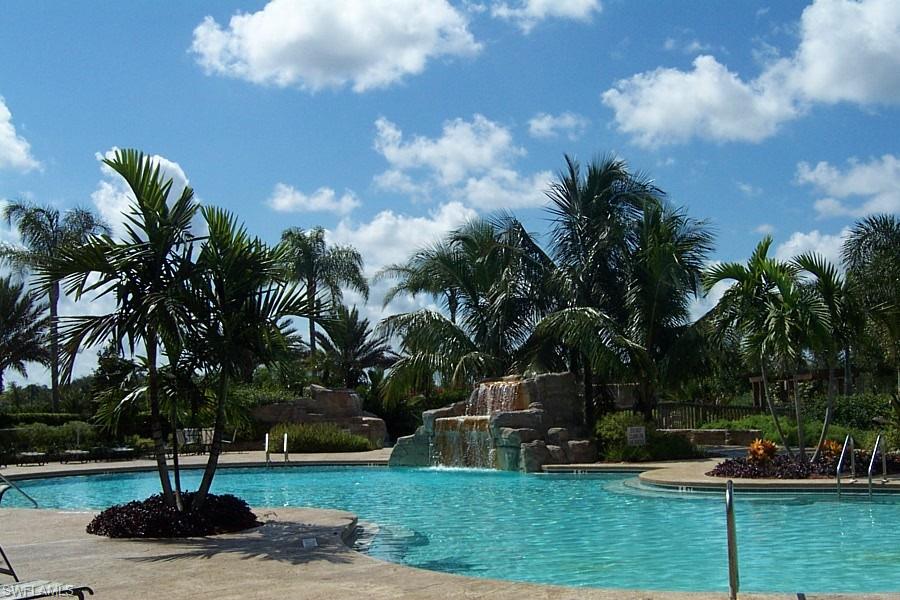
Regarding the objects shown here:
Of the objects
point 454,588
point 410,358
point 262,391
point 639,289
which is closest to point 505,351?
point 410,358

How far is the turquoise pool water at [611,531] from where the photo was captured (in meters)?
7.92

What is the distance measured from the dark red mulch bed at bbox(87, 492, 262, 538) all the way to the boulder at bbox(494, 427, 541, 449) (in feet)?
33.2

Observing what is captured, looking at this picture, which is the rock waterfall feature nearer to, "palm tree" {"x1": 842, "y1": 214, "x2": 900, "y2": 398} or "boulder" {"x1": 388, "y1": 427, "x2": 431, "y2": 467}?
"boulder" {"x1": 388, "y1": 427, "x2": 431, "y2": 467}

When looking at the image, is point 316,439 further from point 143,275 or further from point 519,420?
point 143,275

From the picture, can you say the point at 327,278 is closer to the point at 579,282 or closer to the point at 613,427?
the point at 579,282

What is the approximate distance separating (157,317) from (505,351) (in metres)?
15.7

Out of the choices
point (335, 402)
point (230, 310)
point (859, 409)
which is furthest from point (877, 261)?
point (230, 310)

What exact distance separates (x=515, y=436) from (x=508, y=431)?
0.76ft

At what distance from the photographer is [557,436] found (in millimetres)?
19594

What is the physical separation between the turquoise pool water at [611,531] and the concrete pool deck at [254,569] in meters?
1.17

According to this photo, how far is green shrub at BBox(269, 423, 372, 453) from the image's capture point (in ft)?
84.6

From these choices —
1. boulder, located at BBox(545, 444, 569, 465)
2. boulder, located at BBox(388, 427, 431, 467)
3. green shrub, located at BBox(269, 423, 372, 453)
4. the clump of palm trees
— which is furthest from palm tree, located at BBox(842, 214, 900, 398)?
green shrub, located at BBox(269, 423, 372, 453)

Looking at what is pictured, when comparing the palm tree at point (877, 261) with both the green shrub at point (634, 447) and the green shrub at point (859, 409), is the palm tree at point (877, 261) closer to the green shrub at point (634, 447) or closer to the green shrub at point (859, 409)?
the green shrub at point (859, 409)

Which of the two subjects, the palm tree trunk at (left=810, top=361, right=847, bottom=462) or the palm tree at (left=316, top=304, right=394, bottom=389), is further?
the palm tree at (left=316, top=304, right=394, bottom=389)
